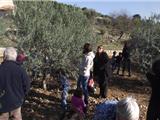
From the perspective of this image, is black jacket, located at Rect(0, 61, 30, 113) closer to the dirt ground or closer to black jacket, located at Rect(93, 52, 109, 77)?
the dirt ground

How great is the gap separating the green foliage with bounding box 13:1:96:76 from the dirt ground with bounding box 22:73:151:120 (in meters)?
0.69

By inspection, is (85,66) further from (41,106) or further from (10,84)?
(10,84)

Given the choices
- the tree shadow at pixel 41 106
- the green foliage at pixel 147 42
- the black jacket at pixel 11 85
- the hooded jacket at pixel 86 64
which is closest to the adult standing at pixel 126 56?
the green foliage at pixel 147 42

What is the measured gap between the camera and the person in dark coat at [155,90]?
28.1 feet

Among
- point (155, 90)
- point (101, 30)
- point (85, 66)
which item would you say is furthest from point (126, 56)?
point (101, 30)

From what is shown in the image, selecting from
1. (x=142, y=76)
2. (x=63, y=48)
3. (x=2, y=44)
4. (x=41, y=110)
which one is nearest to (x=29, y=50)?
(x=63, y=48)

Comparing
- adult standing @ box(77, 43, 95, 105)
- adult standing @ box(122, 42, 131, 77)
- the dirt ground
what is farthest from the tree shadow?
adult standing @ box(122, 42, 131, 77)

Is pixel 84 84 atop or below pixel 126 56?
below

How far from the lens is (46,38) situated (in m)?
15.1

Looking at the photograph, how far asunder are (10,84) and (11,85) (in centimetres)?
2

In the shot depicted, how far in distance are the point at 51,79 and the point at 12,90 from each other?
7871 mm

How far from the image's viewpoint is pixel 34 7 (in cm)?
1583

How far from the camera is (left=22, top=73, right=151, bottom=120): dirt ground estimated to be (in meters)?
13.5

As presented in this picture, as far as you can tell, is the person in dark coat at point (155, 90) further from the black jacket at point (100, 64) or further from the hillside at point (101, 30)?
the black jacket at point (100, 64)
